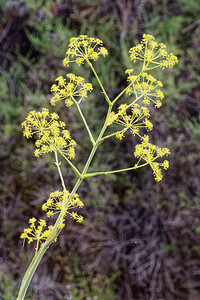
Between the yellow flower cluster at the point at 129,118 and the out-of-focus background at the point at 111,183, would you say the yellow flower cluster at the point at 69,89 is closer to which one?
the yellow flower cluster at the point at 129,118

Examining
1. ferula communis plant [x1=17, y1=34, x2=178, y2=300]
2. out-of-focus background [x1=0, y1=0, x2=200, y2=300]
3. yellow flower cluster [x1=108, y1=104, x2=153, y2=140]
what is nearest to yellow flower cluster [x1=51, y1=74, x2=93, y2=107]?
ferula communis plant [x1=17, y1=34, x2=178, y2=300]

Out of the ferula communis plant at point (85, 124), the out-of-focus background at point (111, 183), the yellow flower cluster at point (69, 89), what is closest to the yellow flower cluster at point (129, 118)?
the ferula communis plant at point (85, 124)

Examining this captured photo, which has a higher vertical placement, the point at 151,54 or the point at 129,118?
the point at 151,54

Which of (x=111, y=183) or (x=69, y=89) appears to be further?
(x=111, y=183)

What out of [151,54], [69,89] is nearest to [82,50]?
[69,89]

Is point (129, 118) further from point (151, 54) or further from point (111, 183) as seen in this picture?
point (111, 183)

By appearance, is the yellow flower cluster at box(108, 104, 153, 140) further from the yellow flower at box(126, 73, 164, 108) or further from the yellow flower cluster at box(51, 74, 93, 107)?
the yellow flower cluster at box(51, 74, 93, 107)

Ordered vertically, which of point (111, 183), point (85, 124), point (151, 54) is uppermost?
point (151, 54)

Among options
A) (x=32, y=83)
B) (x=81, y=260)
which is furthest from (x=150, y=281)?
(x=32, y=83)
